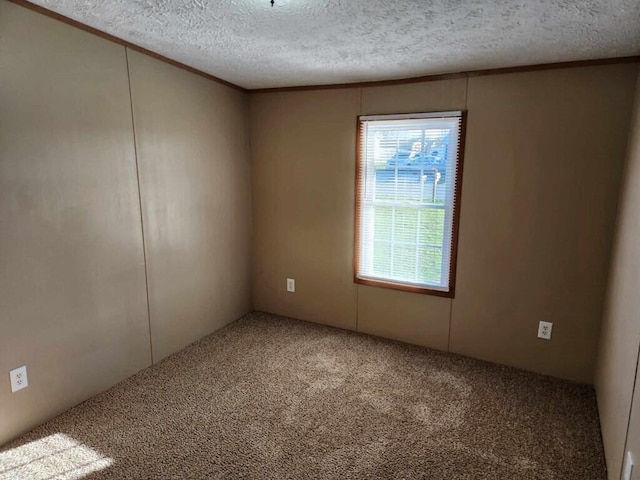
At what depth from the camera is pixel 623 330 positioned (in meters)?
1.90

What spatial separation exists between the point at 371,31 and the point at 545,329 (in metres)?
2.25

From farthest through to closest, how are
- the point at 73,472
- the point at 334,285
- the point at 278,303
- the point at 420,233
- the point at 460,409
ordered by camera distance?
the point at 278,303 → the point at 334,285 → the point at 420,233 → the point at 460,409 → the point at 73,472

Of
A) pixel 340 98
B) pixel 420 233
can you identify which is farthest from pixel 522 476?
pixel 340 98

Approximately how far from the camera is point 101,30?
2164 mm

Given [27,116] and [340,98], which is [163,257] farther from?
[340,98]

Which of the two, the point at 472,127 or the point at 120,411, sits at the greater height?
the point at 472,127

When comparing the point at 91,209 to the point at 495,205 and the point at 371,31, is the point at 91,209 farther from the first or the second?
the point at 495,205

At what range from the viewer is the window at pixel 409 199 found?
286 cm

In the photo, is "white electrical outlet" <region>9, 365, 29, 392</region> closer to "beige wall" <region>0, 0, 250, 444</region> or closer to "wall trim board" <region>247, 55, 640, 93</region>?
"beige wall" <region>0, 0, 250, 444</region>

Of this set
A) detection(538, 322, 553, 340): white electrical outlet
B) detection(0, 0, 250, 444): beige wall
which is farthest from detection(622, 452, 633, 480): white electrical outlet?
detection(0, 0, 250, 444): beige wall

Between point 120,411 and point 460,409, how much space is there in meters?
2.02

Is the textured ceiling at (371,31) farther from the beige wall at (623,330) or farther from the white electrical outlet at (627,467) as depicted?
the white electrical outlet at (627,467)

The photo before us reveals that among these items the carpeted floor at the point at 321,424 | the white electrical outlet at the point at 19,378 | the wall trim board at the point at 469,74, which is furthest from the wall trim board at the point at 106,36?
the carpeted floor at the point at 321,424

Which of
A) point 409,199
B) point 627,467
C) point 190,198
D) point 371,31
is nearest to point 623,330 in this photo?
point 627,467
